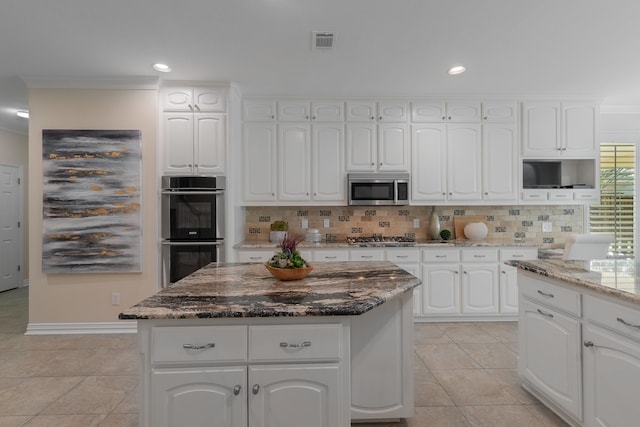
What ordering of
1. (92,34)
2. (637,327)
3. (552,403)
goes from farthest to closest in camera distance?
(92,34) < (552,403) < (637,327)

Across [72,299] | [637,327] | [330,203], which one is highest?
[330,203]

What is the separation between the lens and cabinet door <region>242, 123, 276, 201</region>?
13.1ft

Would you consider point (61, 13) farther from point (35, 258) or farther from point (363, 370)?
point (363, 370)

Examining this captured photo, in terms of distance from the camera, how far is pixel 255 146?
4008 millimetres

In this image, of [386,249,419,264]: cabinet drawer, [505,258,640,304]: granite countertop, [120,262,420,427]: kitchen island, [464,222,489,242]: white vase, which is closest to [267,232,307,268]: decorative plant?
[120,262,420,427]: kitchen island

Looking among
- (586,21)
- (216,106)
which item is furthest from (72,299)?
(586,21)

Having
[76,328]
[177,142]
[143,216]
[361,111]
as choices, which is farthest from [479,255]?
[76,328]

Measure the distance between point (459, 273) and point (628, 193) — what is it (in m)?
2.72

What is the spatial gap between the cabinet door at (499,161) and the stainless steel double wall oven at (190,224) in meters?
3.11

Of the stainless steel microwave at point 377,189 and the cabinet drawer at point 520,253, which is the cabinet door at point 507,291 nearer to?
the cabinet drawer at point 520,253

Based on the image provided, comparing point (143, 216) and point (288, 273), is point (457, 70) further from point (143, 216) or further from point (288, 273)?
point (143, 216)

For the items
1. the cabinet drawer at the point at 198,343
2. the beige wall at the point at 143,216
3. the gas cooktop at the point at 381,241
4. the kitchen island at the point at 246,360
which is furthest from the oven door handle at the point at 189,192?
the cabinet drawer at the point at 198,343

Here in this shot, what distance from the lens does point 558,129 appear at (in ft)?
13.2

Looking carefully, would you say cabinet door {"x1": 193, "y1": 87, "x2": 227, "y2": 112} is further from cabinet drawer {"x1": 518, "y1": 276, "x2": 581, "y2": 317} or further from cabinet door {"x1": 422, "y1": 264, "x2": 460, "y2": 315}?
cabinet drawer {"x1": 518, "y1": 276, "x2": 581, "y2": 317}
